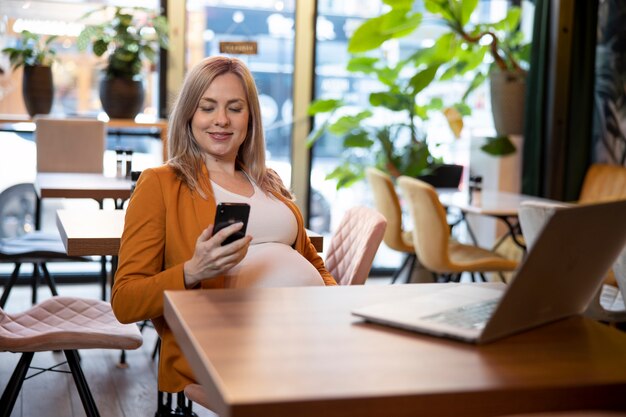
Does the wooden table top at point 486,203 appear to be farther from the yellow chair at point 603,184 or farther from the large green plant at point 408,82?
the yellow chair at point 603,184

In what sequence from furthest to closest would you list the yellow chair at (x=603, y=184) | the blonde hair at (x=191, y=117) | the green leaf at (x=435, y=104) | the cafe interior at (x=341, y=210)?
1. the green leaf at (x=435, y=104)
2. the yellow chair at (x=603, y=184)
3. the blonde hair at (x=191, y=117)
4. the cafe interior at (x=341, y=210)

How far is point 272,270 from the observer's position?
2.03 m

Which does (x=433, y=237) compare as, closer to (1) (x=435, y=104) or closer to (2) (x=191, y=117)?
(1) (x=435, y=104)

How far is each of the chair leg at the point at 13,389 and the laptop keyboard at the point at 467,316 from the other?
1297 millimetres

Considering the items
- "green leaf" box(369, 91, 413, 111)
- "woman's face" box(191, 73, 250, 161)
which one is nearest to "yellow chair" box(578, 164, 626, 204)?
"green leaf" box(369, 91, 413, 111)

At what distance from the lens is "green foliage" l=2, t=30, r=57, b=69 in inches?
199

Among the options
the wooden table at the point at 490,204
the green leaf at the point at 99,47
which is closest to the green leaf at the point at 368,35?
the wooden table at the point at 490,204

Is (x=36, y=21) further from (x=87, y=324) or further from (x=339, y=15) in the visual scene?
(x=87, y=324)

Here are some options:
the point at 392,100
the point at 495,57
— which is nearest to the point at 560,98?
the point at 495,57

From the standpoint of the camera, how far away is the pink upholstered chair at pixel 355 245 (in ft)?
8.34

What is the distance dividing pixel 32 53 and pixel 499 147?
122 inches

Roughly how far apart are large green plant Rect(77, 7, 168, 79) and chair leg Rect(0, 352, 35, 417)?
3.17 metres

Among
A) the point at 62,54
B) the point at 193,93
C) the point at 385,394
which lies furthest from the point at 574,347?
the point at 62,54

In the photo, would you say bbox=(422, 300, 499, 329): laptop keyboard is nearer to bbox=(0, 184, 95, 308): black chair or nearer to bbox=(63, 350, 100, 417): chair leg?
bbox=(63, 350, 100, 417): chair leg
